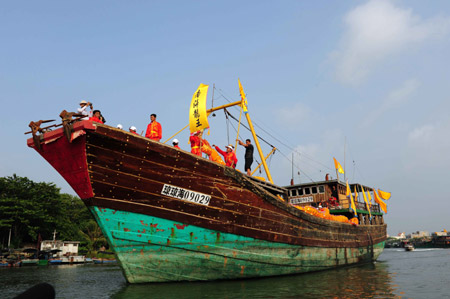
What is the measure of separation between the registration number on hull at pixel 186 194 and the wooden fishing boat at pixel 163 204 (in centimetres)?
3

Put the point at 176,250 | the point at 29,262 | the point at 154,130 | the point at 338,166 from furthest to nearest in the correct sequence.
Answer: the point at 29,262 < the point at 338,166 < the point at 154,130 < the point at 176,250

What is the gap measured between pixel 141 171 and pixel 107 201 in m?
1.37

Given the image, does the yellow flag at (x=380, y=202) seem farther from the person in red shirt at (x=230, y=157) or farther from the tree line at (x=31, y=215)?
the tree line at (x=31, y=215)

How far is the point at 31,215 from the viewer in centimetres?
4278

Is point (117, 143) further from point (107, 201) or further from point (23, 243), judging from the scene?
point (23, 243)

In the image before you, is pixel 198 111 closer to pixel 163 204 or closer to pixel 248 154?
pixel 248 154

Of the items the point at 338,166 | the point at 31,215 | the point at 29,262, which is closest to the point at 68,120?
the point at 338,166

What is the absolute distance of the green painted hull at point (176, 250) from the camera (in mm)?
10305

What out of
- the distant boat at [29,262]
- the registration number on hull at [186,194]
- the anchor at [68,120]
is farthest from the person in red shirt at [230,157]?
the distant boat at [29,262]

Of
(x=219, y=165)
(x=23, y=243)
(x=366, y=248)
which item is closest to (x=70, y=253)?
(x=23, y=243)

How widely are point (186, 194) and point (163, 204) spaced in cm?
83

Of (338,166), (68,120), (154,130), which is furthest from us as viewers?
(338,166)

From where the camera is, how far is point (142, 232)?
10.4 m

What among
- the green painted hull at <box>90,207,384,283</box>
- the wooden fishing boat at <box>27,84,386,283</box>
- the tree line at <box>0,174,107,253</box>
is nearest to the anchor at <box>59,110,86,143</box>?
the wooden fishing boat at <box>27,84,386,283</box>
